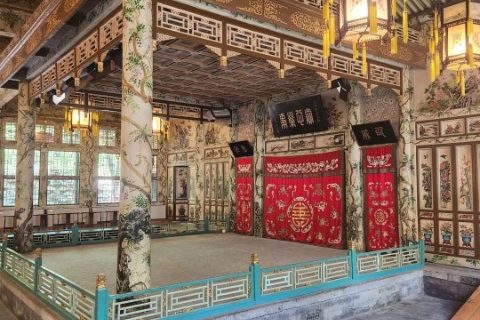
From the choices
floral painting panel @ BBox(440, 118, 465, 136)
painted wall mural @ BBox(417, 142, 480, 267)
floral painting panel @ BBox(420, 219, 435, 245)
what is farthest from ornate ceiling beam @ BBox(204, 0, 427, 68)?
floral painting panel @ BBox(420, 219, 435, 245)

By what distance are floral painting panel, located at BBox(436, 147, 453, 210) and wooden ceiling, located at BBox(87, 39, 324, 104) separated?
9.68ft

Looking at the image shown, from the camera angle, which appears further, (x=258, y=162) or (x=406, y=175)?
(x=258, y=162)

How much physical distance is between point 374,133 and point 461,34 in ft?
11.6

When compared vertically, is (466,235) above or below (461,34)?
below

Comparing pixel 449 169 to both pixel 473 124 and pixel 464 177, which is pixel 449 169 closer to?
pixel 464 177

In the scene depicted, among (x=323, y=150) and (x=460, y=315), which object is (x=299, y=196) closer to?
(x=323, y=150)

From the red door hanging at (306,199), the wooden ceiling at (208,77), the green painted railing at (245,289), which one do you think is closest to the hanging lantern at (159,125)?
the wooden ceiling at (208,77)

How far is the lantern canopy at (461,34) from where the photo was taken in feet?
16.3

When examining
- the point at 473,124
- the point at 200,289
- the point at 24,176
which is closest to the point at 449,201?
the point at 473,124

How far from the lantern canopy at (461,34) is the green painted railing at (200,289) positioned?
3063 millimetres

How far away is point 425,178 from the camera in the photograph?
776 cm

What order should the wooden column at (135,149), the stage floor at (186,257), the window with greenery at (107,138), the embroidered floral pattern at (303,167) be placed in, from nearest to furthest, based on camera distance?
the wooden column at (135,149)
the stage floor at (186,257)
the embroidered floral pattern at (303,167)
the window with greenery at (107,138)

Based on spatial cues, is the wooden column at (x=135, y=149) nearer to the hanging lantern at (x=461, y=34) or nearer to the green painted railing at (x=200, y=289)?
the green painted railing at (x=200, y=289)

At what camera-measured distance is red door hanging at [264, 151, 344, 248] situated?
9172 millimetres
